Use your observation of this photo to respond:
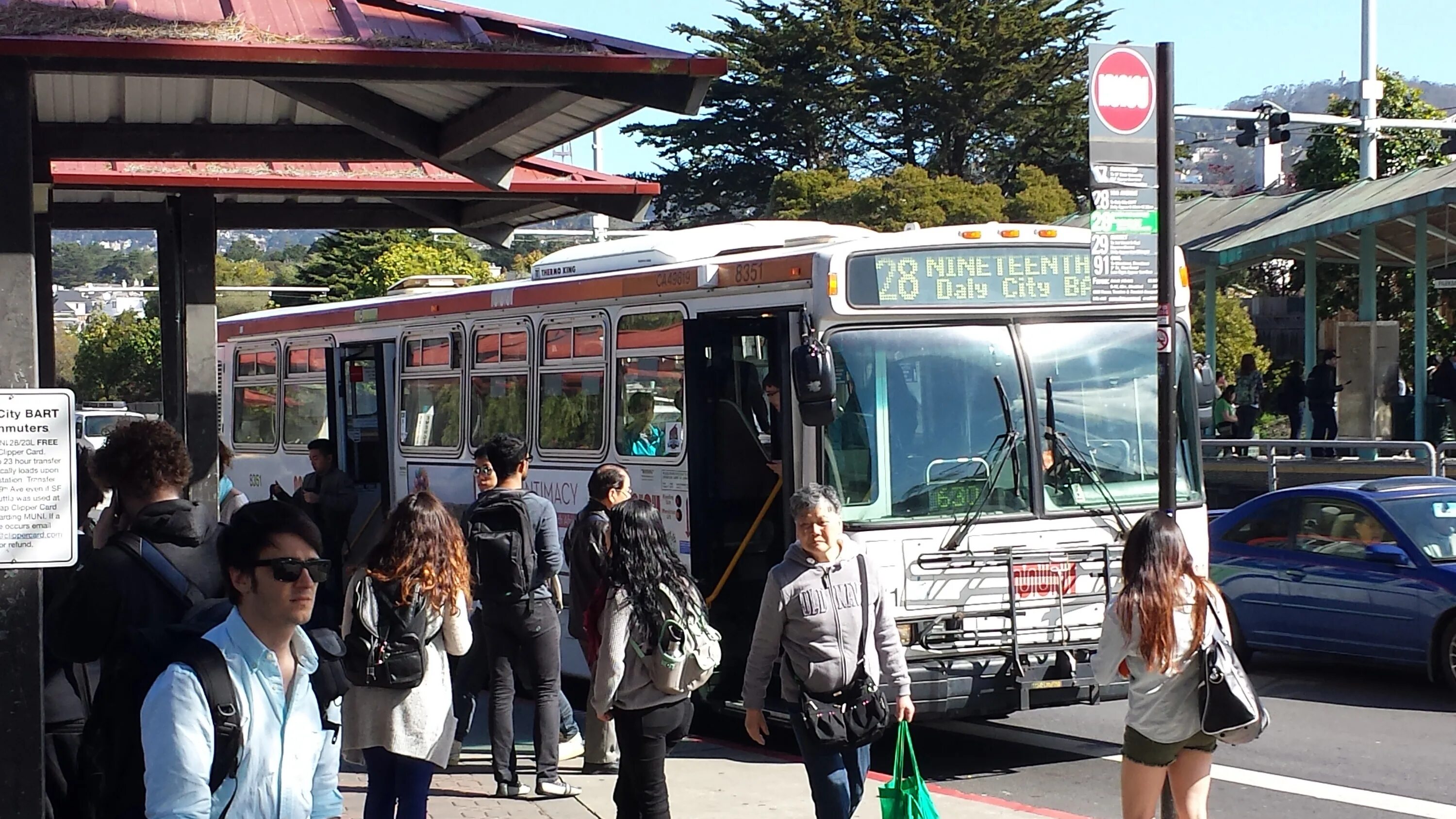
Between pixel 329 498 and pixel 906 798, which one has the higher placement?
pixel 329 498

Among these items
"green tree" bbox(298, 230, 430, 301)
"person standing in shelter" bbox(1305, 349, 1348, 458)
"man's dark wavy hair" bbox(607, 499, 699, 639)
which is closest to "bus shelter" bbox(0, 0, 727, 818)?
"man's dark wavy hair" bbox(607, 499, 699, 639)

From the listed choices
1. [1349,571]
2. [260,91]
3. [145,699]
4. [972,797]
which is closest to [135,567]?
[145,699]

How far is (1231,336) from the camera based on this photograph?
161ft

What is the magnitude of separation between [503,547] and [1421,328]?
756 inches

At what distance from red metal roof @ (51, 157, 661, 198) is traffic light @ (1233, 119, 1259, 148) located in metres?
17.9

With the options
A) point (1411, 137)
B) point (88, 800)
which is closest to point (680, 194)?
point (1411, 137)

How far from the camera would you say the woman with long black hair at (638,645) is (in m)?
6.58

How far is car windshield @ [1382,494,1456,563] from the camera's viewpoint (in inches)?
471

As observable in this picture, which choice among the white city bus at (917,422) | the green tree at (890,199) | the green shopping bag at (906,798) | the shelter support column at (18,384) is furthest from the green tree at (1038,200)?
the shelter support column at (18,384)

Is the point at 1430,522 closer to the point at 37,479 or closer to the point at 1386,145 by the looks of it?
the point at 37,479

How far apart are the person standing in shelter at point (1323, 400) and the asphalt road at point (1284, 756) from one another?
11.8 metres

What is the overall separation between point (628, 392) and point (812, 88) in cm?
4423

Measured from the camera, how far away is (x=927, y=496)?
9.69m

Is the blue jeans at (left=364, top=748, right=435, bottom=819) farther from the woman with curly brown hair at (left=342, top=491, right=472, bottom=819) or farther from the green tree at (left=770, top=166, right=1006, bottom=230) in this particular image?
the green tree at (left=770, top=166, right=1006, bottom=230)
